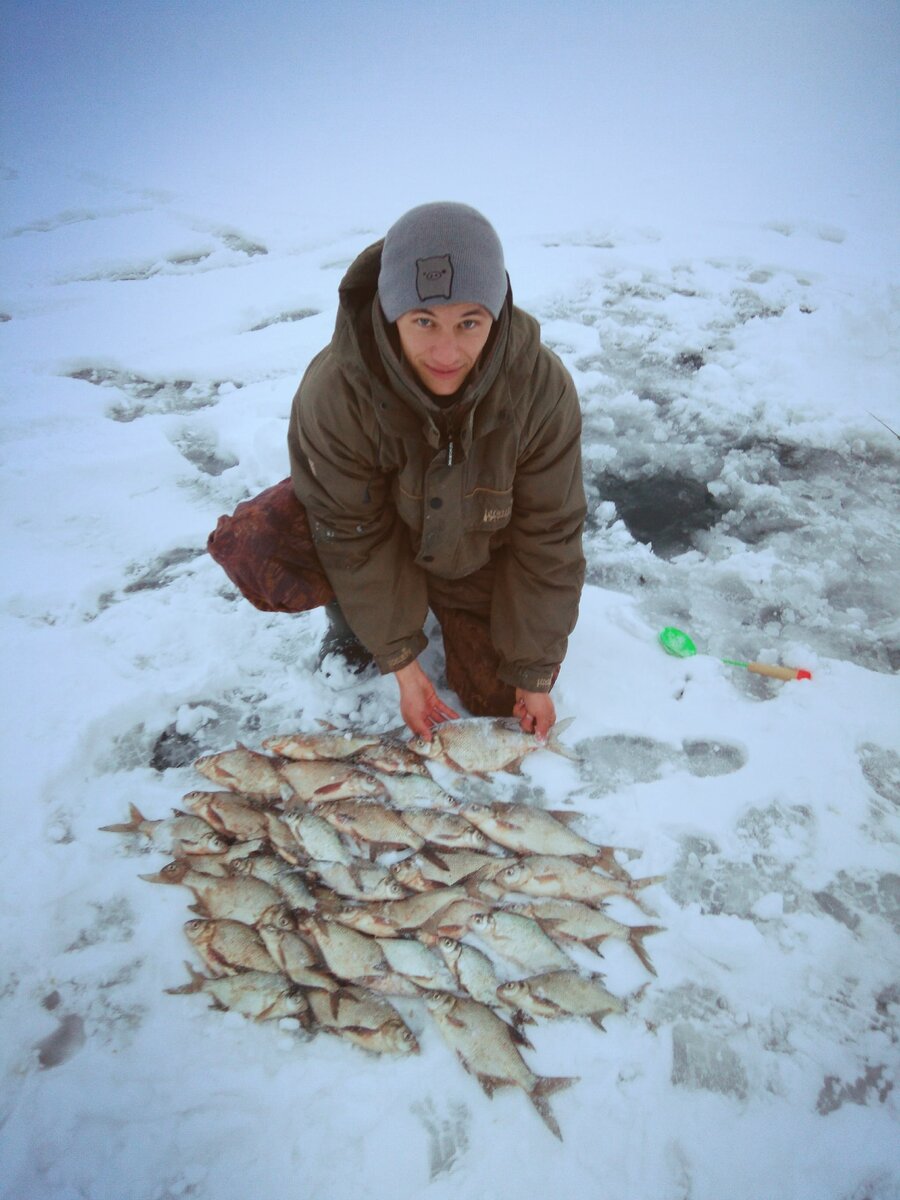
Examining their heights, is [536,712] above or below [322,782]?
above

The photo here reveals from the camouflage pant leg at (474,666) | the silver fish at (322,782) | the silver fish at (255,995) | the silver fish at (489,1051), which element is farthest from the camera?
the camouflage pant leg at (474,666)

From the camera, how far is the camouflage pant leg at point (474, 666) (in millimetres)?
2416

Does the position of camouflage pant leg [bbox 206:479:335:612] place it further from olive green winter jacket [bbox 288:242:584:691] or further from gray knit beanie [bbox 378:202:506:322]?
gray knit beanie [bbox 378:202:506:322]

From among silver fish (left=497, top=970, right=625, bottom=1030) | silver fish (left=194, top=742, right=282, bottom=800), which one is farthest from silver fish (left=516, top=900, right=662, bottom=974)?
silver fish (left=194, top=742, right=282, bottom=800)

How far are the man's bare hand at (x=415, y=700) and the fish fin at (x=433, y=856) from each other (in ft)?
1.21

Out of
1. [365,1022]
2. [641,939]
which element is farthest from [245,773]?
[641,939]

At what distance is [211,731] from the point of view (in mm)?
2395

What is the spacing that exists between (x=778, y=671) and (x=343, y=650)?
66.4 inches

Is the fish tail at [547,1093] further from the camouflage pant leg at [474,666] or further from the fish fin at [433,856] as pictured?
the camouflage pant leg at [474,666]

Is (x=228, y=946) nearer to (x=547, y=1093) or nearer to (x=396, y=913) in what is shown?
(x=396, y=913)

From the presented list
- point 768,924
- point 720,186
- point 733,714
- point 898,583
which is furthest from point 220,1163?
point 720,186

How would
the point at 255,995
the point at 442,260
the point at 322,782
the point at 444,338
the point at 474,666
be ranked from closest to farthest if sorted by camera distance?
the point at 442,260
the point at 444,338
the point at 255,995
the point at 322,782
the point at 474,666

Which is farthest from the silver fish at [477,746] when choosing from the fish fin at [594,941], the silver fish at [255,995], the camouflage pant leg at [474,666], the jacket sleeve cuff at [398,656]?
the silver fish at [255,995]

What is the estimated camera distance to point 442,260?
1.37 metres
